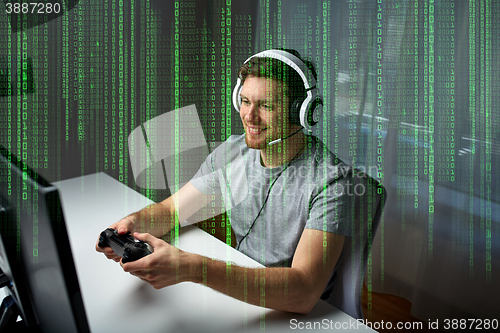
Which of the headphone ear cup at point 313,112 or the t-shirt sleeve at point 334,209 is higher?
the headphone ear cup at point 313,112

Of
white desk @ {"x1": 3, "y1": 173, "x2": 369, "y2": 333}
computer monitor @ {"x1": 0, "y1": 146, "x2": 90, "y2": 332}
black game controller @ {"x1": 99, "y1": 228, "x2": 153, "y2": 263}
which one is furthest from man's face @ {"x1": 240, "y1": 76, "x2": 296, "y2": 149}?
computer monitor @ {"x1": 0, "y1": 146, "x2": 90, "y2": 332}

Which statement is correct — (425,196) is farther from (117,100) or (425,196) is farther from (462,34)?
(117,100)

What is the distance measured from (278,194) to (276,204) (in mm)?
30

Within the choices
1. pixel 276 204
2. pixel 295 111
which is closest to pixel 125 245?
pixel 276 204

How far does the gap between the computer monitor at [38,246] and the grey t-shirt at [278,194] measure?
0.58 m

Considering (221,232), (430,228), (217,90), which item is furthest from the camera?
(217,90)

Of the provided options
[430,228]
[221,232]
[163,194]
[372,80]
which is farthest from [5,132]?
[430,228]

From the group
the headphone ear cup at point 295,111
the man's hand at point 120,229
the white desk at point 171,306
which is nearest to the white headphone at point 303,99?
the headphone ear cup at point 295,111

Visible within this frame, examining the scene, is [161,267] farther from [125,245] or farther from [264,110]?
[264,110]

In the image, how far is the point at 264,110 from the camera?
1.10m

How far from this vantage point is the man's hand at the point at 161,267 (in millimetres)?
756

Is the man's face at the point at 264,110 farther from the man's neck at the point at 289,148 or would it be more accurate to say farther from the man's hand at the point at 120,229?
the man's hand at the point at 120,229

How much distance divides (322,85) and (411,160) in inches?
22.3

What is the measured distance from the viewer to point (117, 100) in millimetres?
1816
